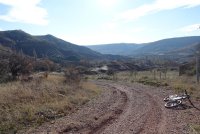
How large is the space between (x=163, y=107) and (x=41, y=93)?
24.1 ft

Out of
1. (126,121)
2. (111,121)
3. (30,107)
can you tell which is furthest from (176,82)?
Result: (30,107)

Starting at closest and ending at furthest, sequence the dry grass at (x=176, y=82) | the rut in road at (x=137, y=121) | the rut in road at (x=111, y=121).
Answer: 1. the rut in road at (x=137, y=121)
2. the rut in road at (x=111, y=121)
3. the dry grass at (x=176, y=82)

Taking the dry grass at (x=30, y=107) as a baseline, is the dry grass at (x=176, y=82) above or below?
below

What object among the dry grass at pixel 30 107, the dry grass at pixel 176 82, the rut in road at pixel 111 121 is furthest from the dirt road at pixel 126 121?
the dry grass at pixel 176 82

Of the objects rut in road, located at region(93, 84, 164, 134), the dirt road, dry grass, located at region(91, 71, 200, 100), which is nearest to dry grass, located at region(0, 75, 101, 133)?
the dirt road

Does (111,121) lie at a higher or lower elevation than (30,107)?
lower

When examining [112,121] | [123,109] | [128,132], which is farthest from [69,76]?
[128,132]

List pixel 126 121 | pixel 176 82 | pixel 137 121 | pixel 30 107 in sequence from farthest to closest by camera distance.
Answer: pixel 176 82, pixel 30 107, pixel 126 121, pixel 137 121

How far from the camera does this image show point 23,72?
35.6 metres

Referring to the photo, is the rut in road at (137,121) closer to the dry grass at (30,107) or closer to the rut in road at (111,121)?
the rut in road at (111,121)

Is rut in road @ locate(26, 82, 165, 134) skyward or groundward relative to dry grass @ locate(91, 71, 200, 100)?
skyward

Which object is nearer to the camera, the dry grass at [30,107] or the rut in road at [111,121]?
the rut in road at [111,121]

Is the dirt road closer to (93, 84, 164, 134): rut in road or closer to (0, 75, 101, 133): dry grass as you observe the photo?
(93, 84, 164, 134): rut in road

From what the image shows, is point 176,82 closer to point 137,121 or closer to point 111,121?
point 137,121
